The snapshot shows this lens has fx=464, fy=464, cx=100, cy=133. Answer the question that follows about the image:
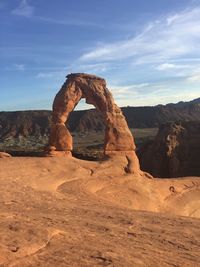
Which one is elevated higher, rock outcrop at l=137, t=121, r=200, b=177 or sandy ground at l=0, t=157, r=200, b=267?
sandy ground at l=0, t=157, r=200, b=267

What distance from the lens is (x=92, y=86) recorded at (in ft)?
71.5

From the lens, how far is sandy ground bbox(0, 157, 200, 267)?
297 inches

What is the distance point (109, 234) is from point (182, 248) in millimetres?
1482

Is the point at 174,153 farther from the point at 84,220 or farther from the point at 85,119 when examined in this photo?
the point at 85,119

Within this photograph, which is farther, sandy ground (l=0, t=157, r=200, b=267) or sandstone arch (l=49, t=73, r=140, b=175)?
sandstone arch (l=49, t=73, r=140, b=175)

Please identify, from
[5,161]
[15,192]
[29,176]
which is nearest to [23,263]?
[15,192]

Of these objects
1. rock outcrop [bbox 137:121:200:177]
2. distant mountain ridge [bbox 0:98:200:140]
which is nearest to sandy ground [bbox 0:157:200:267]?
rock outcrop [bbox 137:121:200:177]

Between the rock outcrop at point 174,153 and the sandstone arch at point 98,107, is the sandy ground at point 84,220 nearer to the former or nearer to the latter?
the sandstone arch at point 98,107

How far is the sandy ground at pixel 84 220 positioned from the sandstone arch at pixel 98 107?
1.52 m

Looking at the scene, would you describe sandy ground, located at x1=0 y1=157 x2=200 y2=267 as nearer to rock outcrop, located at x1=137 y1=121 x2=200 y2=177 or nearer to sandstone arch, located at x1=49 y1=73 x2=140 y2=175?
sandstone arch, located at x1=49 y1=73 x2=140 y2=175

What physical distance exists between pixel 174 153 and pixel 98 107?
61.2ft

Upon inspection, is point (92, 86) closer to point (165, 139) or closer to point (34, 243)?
point (34, 243)

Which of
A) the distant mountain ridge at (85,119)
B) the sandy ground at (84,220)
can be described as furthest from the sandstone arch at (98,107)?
the distant mountain ridge at (85,119)

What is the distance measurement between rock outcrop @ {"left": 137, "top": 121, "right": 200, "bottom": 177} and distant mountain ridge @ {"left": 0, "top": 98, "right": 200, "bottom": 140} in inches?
1998
